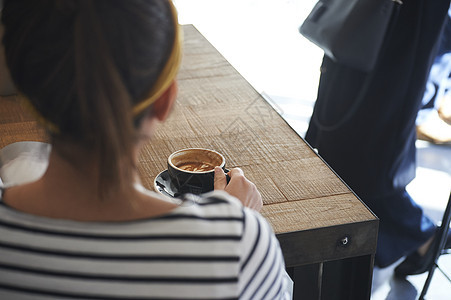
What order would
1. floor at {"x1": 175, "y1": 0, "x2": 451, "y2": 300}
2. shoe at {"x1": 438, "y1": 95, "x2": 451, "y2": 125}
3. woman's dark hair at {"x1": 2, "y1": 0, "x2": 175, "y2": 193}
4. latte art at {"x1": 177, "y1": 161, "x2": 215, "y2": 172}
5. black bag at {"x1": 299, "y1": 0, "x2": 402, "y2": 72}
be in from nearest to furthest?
woman's dark hair at {"x1": 2, "y1": 0, "x2": 175, "y2": 193}, latte art at {"x1": 177, "y1": 161, "x2": 215, "y2": 172}, black bag at {"x1": 299, "y1": 0, "x2": 402, "y2": 72}, shoe at {"x1": 438, "y1": 95, "x2": 451, "y2": 125}, floor at {"x1": 175, "y1": 0, "x2": 451, "y2": 300}

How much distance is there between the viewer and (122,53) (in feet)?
1.63

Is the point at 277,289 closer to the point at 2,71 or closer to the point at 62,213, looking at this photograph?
the point at 62,213

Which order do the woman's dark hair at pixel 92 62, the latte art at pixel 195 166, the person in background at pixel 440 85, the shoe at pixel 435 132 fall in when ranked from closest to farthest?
the woman's dark hair at pixel 92 62, the latte art at pixel 195 166, the person in background at pixel 440 85, the shoe at pixel 435 132

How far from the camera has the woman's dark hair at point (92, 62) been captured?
0.49 m

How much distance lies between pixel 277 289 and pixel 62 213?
0.25m

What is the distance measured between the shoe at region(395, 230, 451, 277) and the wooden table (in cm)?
98

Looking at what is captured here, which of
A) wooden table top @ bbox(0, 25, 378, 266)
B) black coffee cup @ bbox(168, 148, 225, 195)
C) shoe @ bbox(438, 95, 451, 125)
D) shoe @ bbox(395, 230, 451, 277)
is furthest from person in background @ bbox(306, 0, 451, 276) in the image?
black coffee cup @ bbox(168, 148, 225, 195)

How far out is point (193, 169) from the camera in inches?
38.1

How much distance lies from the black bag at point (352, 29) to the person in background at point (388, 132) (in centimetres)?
7

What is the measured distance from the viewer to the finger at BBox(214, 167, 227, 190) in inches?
35.5

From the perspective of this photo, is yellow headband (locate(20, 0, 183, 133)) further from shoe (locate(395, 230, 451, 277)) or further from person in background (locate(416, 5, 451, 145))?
shoe (locate(395, 230, 451, 277))

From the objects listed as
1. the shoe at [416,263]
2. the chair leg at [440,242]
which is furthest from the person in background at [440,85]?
the shoe at [416,263]

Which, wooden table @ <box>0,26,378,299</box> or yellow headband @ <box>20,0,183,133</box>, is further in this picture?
wooden table @ <box>0,26,378,299</box>

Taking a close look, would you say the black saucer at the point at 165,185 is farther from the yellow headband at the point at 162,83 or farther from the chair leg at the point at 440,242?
the chair leg at the point at 440,242
